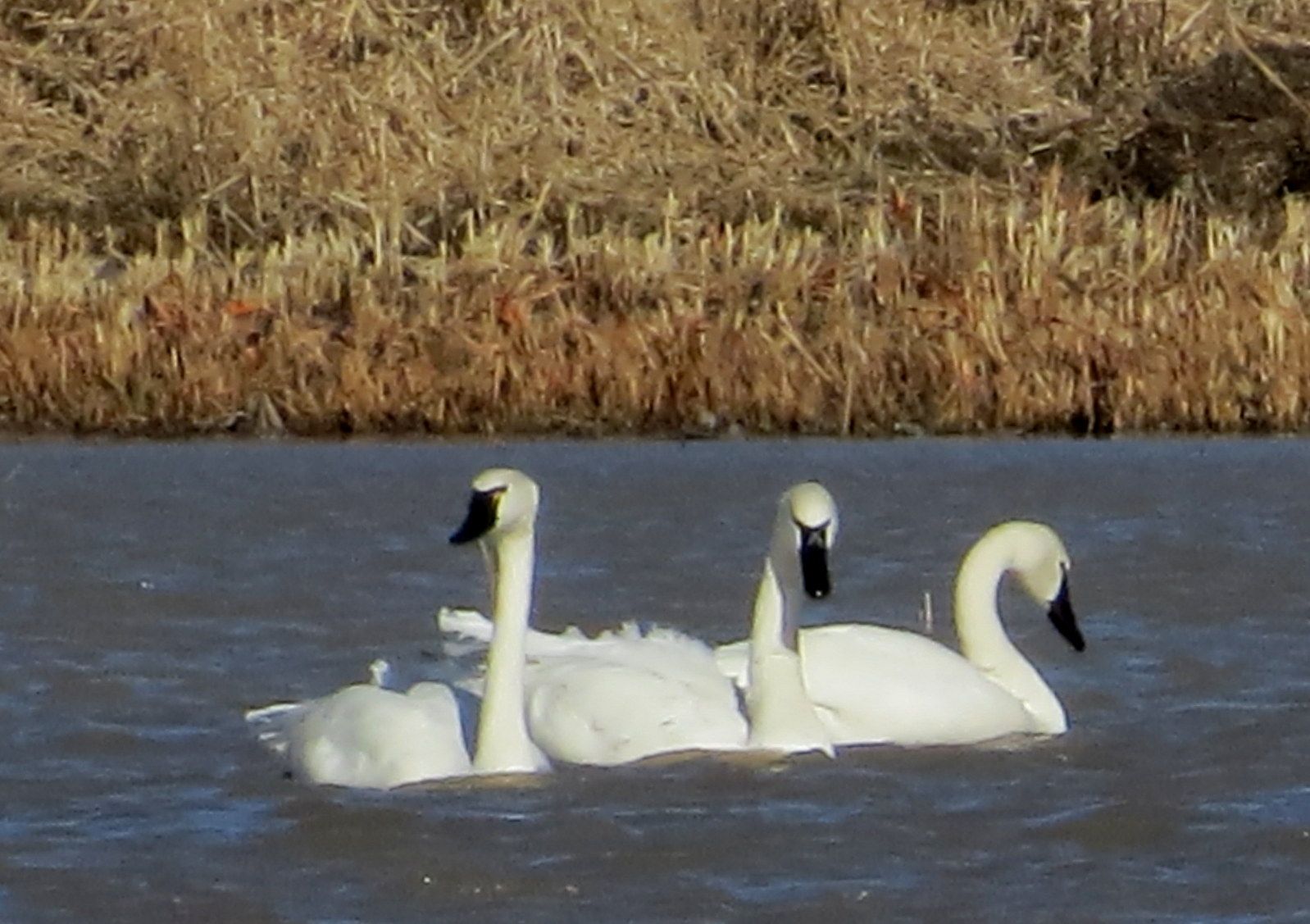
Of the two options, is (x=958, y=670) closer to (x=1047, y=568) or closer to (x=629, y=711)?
(x=1047, y=568)

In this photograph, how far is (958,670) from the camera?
848 centimetres

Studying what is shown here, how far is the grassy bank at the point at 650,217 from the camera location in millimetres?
15500

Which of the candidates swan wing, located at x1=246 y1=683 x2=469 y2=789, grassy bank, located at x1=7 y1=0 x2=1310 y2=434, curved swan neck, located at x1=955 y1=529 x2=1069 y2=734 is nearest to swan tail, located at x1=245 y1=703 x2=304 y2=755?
swan wing, located at x1=246 y1=683 x2=469 y2=789

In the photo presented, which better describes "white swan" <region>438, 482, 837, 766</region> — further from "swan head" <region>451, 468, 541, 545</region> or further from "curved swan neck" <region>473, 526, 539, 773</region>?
"swan head" <region>451, 468, 541, 545</region>

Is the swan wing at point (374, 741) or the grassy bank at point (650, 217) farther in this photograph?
the grassy bank at point (650, 217)

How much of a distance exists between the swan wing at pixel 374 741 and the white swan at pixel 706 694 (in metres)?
0.27

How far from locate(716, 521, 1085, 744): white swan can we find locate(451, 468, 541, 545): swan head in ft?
3.29

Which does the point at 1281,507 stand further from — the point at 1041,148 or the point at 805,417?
the point at 1041,148

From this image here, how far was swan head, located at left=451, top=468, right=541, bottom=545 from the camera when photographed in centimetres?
760

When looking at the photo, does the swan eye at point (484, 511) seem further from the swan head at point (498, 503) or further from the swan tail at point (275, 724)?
the swan tail at point (275, 724)

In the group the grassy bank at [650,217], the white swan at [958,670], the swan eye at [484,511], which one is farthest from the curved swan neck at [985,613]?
the grassy bank at [650,217]

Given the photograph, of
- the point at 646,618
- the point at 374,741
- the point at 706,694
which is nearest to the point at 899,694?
the point at 706,694

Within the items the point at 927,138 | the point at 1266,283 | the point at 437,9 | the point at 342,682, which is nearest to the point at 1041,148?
→ the point at 927,138

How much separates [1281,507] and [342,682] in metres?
4.79
